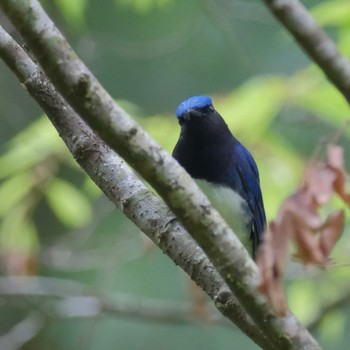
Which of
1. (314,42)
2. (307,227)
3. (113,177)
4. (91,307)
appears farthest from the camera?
(91,307)

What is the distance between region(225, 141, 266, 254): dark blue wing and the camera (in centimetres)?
300

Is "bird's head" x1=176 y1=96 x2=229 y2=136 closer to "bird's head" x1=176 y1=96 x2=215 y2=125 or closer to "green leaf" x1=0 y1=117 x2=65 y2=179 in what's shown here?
"bird's head" x1=176 y1=96 x2=215 y2=125

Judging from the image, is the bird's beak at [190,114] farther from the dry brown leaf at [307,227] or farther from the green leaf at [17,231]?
the dry brown leaf at [307,227]

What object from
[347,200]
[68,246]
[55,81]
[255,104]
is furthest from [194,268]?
[68,246]

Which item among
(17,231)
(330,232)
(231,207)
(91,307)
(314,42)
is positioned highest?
(17,231)

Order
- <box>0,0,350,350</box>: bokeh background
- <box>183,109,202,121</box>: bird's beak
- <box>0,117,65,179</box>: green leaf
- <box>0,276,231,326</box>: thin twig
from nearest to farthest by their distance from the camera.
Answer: <box>183,109,202,121</box>: bird's beak < <box>0,0,350,350</box>: bokeh background < <box>0,117,65,179</box>: green leaf < <box>0,276,231,326</box>: thin twig

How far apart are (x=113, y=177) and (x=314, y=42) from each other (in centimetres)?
80

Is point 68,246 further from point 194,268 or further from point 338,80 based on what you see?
Result: point 338,80

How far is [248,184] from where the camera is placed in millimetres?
3049

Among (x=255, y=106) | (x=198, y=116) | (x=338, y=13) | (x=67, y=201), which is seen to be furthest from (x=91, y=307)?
(x=338, y=13)

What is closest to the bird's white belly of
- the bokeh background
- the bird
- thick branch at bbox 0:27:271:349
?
the bird

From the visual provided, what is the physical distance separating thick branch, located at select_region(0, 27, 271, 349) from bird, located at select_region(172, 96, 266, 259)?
974 mm

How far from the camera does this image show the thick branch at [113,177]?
5.48 feet

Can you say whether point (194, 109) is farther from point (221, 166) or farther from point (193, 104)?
point (221, 166)
